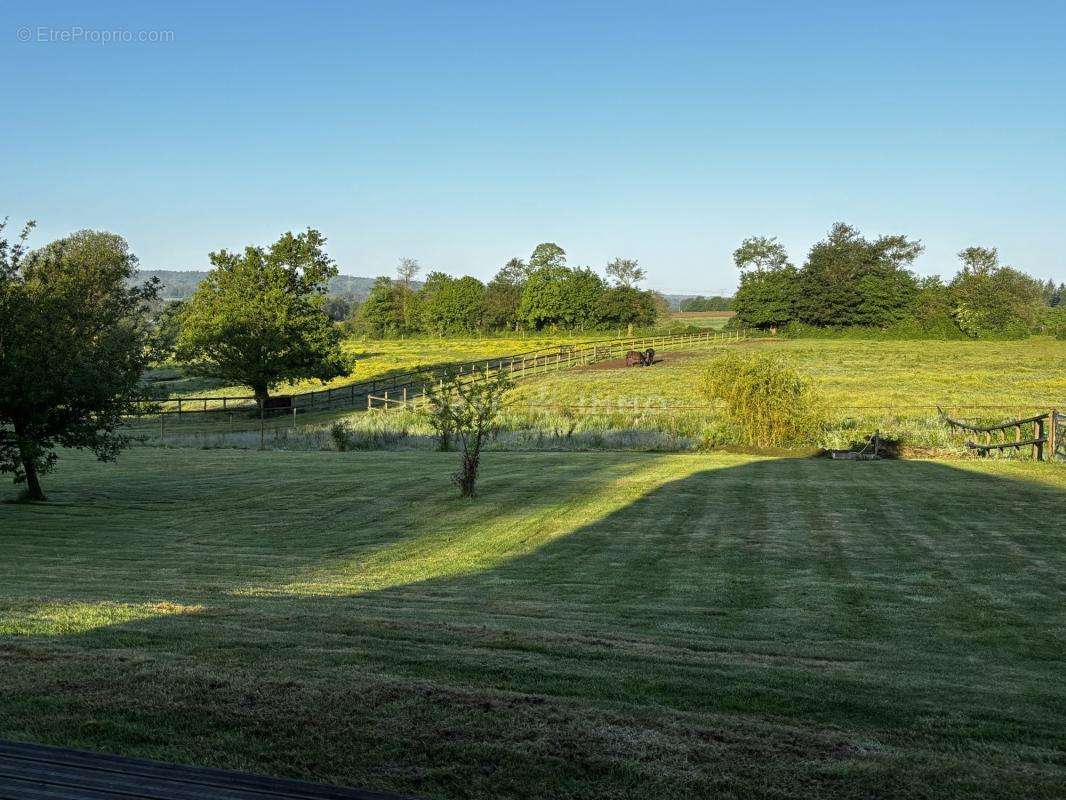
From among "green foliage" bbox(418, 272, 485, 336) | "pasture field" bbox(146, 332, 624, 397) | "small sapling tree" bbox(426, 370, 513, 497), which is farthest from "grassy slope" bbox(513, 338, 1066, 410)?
"green foliage" bbox(418, 272, 485, 336)

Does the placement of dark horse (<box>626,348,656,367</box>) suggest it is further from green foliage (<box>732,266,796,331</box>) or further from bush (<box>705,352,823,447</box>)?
bush (<box>705,352,823,447</box>)

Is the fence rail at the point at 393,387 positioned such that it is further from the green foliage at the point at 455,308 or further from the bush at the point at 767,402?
the green foliage at the point at 455,308

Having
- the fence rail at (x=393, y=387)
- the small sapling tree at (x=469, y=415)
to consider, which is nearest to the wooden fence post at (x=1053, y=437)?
the small sapling tree at (x=469, y=415)

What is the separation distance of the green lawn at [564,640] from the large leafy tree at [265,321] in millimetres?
32263

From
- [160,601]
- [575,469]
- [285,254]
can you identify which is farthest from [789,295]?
[160,601]

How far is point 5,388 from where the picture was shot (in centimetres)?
1898

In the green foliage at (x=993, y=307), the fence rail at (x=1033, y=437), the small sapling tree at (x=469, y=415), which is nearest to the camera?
the small sapling tree at (x=469, y=415)

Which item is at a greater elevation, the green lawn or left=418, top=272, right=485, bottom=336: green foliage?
left=418, top=272, right=485, bottom=336: green foliage

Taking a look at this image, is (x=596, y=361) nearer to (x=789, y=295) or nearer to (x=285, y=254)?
(x=285, y=254)

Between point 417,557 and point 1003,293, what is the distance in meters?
107

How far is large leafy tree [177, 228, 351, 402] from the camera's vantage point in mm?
51500

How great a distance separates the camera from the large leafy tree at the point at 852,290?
104375mm

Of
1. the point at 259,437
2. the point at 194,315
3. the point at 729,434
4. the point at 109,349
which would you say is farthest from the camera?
the point at 194,315

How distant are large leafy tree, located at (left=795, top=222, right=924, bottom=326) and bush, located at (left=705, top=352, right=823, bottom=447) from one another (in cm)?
7660
